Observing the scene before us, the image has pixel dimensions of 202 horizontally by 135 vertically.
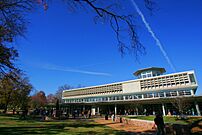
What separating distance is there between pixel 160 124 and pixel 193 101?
Result: 2797 cm

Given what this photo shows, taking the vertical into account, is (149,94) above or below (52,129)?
above

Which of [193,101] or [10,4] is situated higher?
[10,4]

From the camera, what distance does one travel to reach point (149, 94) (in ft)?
150

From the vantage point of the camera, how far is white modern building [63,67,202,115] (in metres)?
36.5

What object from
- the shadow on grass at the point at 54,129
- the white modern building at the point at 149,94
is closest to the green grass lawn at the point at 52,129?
the shadow on grass at the point at 54,129

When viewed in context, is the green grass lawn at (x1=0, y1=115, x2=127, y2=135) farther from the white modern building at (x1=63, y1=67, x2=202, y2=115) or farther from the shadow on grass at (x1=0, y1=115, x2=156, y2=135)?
the white modern building at (x1=63, y1=67, x2=202, y2=115)

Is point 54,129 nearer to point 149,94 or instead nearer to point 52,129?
point 52,129

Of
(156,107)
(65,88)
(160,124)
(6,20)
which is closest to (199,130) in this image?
(160,124)

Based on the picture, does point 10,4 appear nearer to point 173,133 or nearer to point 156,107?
point 173,133

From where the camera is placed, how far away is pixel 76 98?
70.9 m

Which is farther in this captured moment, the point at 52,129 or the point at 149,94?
the point at 149,94

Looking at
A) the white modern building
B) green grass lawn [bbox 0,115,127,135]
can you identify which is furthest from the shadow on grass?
the white modern building

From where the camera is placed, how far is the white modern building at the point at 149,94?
3650 centimetres

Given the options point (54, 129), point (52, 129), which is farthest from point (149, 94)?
point (52, 129)
